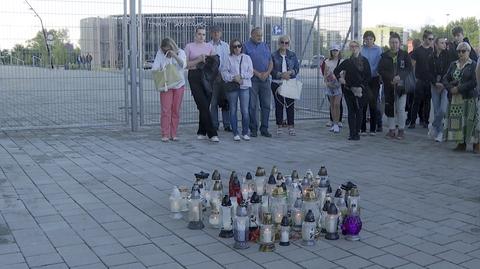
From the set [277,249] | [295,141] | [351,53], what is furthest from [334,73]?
[277,249]

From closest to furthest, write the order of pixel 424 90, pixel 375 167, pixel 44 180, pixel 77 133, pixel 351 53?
1. pixel 44 180
2. pixel 375 167
3. pixel 351 53
4. pixel 77 133
5. pixel 424 90

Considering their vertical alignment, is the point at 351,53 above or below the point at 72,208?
above

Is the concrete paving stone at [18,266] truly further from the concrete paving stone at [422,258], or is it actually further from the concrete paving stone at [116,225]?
the concrete paving stone at [422,258]

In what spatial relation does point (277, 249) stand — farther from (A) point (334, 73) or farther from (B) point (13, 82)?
(B) point (13, 82)

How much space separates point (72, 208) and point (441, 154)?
5.85 m

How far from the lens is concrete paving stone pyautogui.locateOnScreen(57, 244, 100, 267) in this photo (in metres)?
4.30

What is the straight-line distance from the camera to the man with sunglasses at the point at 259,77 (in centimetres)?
1033

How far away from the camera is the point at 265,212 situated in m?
4.88

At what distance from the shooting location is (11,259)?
4336mm

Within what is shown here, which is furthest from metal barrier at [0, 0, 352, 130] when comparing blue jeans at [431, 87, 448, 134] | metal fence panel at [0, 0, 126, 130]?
blue jeans at [431, 87, 448, 134]

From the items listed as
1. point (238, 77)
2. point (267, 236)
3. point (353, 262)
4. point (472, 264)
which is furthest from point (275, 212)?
point (238, 77)

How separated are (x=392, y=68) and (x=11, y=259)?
7.72 meters

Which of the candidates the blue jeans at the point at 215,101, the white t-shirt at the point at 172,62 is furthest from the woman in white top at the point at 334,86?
Answer: the white t-shirt at the point at 172,62

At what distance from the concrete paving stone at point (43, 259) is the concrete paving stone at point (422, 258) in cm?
268
